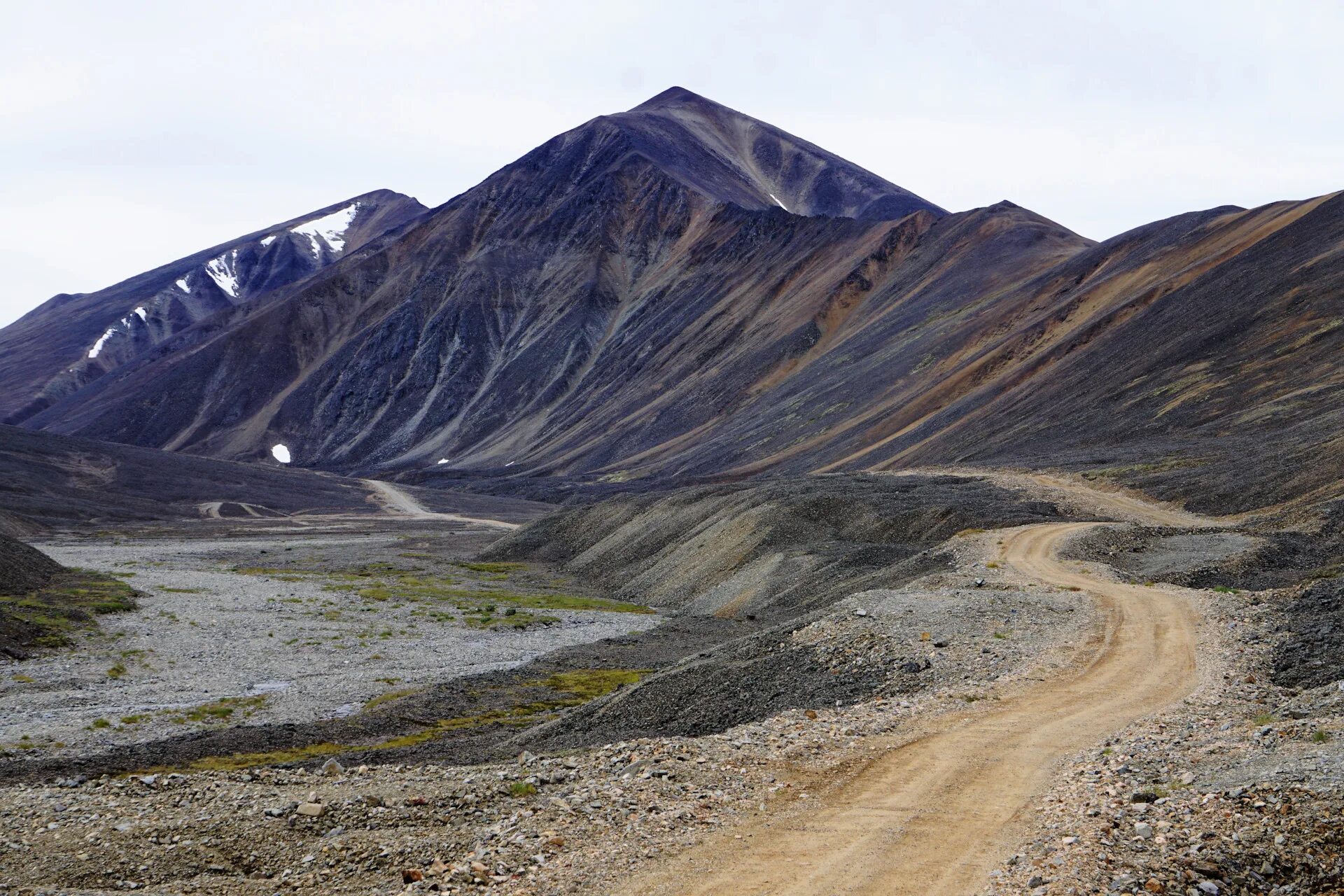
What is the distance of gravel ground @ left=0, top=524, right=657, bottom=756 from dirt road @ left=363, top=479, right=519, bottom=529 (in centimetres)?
4959

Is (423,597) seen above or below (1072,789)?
below

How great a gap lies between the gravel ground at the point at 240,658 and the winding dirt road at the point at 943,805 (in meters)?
22.6

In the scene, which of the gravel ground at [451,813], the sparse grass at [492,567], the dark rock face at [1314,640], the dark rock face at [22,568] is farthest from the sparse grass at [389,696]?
the sparse grass at [492,567]

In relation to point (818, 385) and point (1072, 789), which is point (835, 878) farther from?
point (818, 385)

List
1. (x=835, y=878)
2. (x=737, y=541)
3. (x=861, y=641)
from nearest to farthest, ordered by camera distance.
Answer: (x=835, y=878), (x=861, y=641), (x=737, y=541)

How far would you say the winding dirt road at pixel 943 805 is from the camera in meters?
13.8

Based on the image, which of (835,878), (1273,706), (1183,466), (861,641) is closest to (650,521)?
(1183,466)

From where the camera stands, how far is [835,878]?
44.9ft

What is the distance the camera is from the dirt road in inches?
5118

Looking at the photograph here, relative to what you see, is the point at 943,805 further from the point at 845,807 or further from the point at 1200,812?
the point at 1200,812

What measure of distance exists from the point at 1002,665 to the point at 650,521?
52749 mm

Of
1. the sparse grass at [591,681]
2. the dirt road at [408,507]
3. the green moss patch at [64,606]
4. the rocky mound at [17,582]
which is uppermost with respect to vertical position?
the rocky mound at [17,582]

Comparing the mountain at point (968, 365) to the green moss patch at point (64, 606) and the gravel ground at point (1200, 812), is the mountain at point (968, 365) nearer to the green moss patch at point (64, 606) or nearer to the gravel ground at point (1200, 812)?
→ the gravel ground at point (1200, 812)

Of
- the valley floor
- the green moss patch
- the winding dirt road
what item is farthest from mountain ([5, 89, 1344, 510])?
the green moss patch
